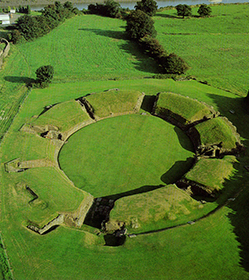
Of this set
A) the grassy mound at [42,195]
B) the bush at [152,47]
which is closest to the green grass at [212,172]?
the grassy mound at [42,195]

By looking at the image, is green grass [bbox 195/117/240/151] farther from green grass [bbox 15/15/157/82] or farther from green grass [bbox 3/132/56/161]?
green grass [bbox 15/15/157/82]

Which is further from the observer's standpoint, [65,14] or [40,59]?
[65,14]

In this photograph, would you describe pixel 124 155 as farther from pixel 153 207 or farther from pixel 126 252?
pixel 126 252

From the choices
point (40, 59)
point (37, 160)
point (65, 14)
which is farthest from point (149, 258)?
point (65, 14)

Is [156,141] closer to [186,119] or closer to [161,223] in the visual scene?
[186,119]

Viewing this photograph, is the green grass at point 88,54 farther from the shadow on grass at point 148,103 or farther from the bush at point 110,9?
the shadow on grass at point 148,103

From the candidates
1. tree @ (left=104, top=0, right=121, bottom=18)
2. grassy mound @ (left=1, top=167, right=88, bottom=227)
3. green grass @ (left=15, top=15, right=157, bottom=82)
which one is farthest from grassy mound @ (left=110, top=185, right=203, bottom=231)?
tree @ (left=104, top=0, right=121, bottom=18)
